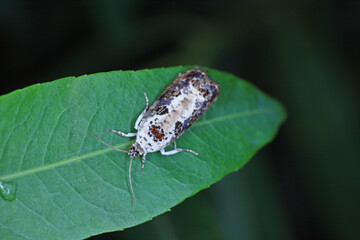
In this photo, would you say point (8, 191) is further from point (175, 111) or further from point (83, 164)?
point (175, 111)

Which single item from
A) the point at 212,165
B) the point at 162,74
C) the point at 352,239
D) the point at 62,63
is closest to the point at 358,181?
the point at 352,239

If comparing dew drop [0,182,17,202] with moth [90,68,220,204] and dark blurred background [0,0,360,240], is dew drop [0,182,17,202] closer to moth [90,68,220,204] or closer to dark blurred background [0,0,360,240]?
moth [90,68,220,204]

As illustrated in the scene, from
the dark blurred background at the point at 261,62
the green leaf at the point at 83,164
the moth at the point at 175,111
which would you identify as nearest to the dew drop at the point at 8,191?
the green leaf at the point at 83,164

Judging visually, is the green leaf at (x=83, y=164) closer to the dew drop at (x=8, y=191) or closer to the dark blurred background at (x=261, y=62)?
the dew drop at (x=8, y=191)

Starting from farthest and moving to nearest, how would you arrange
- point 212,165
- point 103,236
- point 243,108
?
point 103,236 → point 243,108 → point 212,165

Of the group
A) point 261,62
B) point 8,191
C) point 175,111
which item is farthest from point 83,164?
point 261,62

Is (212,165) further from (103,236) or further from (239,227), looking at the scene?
(239,227)
